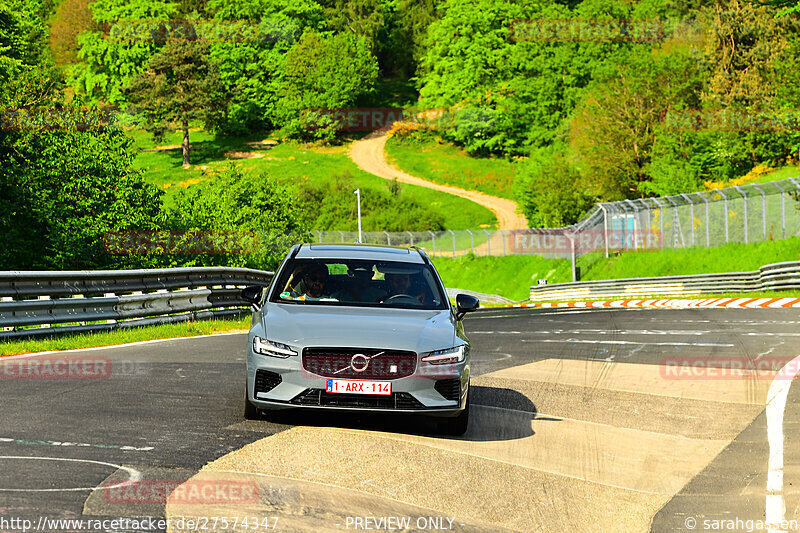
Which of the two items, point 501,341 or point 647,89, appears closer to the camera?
point 501,341

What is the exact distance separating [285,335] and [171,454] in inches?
59.7

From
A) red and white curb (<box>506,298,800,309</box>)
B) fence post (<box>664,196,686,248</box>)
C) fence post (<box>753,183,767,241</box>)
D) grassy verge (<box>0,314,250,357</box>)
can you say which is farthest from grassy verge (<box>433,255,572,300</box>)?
grassy verge (<box>0,314,250,357</box>)

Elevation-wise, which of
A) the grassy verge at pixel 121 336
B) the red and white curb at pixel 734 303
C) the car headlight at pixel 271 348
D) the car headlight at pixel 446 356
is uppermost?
the car headlight at pixel 271 348

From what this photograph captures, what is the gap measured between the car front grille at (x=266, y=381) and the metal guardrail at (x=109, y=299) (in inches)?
285

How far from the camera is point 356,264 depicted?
9156 millimetres

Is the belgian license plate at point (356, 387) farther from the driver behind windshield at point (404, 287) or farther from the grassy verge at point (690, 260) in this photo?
the grassy verge at point (690, 260)

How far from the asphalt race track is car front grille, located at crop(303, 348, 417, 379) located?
46 cm

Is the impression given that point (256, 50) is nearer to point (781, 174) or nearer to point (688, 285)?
point (781, 174)

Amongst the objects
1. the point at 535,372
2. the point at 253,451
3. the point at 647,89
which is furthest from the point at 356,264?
the point at 647,89

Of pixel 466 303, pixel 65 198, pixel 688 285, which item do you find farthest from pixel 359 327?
pixel 688 285

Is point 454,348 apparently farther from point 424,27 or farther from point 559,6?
point 424,27

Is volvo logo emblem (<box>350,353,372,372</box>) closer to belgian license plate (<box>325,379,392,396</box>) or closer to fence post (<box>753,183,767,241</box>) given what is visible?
belgian license plate (<box>325,379,392,396</box>)

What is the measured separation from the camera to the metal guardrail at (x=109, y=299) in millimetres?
14195

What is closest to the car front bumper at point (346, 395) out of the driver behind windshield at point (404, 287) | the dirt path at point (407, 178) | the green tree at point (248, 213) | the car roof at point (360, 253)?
the driver behind windshield at point (404, 287)
